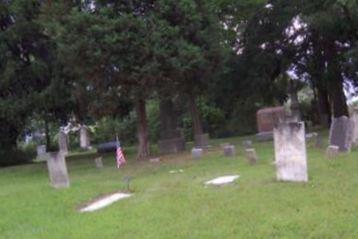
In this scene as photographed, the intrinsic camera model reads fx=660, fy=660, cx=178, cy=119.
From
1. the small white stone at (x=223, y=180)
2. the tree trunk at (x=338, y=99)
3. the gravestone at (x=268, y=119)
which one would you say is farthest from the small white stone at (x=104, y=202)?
the tree trunk at (x=338, y=99)

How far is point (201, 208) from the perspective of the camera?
1023 centimetres

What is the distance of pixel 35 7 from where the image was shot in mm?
26750

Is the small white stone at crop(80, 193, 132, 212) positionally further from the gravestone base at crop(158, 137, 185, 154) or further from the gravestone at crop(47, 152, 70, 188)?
the gravestone base at crop(158, 137, 185, 154)

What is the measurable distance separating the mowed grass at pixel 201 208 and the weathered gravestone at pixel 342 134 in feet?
4.49

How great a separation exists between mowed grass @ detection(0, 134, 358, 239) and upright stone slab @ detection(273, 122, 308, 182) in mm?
296

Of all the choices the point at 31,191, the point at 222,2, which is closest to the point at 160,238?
the point at 31,191

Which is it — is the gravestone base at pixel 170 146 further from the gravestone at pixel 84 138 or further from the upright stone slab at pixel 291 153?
the gravestone at pixel 84 138

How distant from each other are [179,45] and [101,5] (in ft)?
10.3

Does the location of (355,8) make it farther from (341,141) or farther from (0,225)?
(0,225)

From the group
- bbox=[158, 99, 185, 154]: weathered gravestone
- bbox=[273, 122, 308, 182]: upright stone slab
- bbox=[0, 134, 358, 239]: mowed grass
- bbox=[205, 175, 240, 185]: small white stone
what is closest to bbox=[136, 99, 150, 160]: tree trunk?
bbox=[158, 99, 185, 154]: weathered gravestone

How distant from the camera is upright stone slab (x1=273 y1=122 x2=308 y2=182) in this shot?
1220 centimetres

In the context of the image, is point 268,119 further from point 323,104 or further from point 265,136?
point 323,104

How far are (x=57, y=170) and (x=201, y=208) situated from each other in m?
5.83

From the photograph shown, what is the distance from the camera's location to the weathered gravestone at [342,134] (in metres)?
17.5
